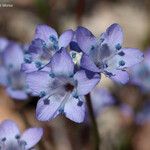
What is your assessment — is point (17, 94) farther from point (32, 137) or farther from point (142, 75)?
point (142, 75)

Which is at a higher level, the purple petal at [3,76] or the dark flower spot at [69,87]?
the dark flower spot at [69,87]

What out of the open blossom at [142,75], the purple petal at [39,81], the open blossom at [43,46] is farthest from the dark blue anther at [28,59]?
the open blossom at [142,75]

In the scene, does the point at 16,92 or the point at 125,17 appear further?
the point at 125,17

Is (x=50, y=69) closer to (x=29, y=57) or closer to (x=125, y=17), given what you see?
(x=29, y=57)

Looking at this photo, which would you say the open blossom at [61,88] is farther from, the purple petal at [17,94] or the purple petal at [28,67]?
the purple petal at [17,94]

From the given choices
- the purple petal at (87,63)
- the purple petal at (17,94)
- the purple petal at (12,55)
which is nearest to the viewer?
the purple petal at (87,63)

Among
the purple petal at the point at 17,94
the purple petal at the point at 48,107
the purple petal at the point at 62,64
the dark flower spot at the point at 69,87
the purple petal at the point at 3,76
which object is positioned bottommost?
the purple petal at the point at 17,94

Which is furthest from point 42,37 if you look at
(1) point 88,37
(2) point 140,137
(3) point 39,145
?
(2) point 140,137
